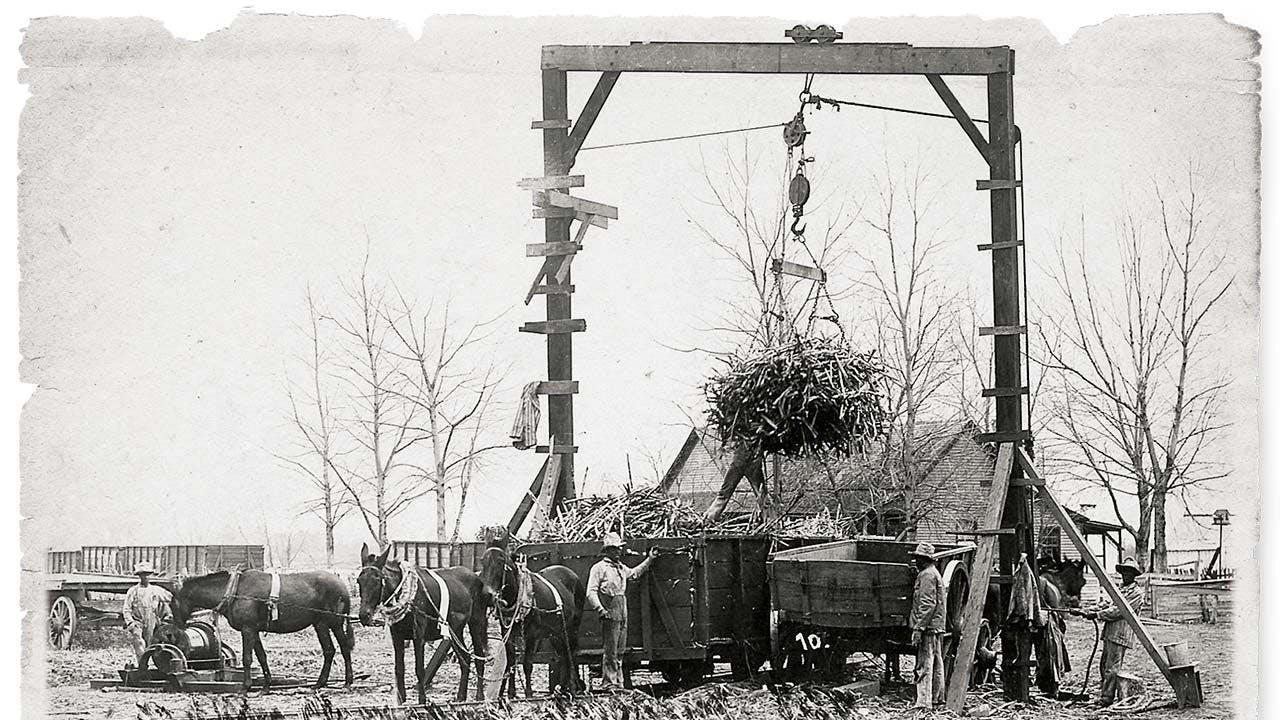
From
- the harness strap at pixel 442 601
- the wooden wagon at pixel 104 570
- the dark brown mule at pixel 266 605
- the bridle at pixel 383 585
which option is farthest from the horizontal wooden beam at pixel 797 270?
the wooden wagon at pixel 104 570

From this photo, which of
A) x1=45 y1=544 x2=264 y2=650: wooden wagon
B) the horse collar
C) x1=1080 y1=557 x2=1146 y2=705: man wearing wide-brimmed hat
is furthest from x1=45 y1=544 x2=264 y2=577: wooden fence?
x1=1080 y1=557 x2=1146 y2=705: man wearing wide-brimmed hat

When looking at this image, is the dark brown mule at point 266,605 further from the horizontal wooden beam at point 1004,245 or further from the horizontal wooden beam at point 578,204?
the horizontal wooden beam at point 1004,245

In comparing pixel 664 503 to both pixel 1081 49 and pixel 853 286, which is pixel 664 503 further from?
pixel 853 286

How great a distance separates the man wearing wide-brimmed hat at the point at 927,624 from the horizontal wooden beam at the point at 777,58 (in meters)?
3.95

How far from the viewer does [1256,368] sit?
10227mm

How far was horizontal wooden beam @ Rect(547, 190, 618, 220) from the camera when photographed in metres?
10.9

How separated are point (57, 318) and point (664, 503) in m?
5.04

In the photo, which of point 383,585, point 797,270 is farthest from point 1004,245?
point 383,585

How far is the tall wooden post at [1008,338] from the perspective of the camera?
11.3m

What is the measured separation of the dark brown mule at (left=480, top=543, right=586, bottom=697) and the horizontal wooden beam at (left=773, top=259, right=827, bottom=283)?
3.07 m

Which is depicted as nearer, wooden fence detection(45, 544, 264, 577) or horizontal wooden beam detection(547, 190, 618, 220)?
horizontal wooden beam detection(547, 190, 618, 220)

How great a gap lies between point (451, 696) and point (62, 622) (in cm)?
544

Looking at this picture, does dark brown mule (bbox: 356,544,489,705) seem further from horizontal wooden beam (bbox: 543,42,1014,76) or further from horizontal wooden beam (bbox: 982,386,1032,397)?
horizontal wooden beam (bbox: 982,386,1032,397)

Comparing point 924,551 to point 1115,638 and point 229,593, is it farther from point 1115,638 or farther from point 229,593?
point 229,593
